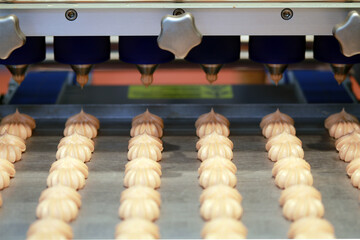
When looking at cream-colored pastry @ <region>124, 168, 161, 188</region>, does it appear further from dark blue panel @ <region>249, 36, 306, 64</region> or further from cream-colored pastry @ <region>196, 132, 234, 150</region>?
dark blue panel @ <region>249, 36, 306, 64</region>

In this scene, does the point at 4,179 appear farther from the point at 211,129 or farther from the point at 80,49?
the point at 211,129

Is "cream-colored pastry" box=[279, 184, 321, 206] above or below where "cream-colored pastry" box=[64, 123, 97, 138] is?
below

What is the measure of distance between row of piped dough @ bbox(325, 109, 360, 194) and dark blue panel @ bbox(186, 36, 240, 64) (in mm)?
463

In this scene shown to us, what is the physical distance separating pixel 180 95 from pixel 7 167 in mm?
898

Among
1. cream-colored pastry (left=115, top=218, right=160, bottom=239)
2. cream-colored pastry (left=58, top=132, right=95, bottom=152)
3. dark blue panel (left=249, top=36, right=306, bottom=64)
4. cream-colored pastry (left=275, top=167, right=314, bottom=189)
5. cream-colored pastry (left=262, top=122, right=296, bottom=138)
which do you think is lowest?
cream-colored pastry (left=115, top=218, right=160, bottom=239)

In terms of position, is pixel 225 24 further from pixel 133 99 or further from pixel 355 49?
pixel 133 99

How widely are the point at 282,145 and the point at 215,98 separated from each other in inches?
21.9

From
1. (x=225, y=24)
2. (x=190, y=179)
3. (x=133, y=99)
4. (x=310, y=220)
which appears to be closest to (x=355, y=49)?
(x=225, y=24)

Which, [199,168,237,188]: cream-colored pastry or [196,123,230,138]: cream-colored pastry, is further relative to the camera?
[196,123,230,138]: cream-colored pastry

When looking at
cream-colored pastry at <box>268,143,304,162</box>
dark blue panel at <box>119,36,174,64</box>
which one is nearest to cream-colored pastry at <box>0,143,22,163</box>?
dark blue panel at <box>119,36,174,64</box>

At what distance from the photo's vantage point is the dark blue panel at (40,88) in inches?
99.0

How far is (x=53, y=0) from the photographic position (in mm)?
1727

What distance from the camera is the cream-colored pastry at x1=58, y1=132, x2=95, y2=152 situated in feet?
6.79

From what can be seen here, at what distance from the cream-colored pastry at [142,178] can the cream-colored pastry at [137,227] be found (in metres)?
0.23
